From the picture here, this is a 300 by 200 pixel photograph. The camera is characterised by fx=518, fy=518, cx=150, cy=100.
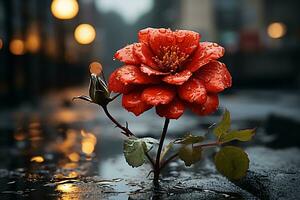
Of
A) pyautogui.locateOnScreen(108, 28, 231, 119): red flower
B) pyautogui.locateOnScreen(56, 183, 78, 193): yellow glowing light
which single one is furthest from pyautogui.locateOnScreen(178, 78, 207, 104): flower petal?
pyautogui.locateOnScreen(56, 183, 78, 193): yellow glowing light

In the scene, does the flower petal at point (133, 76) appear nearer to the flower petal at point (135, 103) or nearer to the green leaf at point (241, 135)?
the flower petal at point (135, 103)

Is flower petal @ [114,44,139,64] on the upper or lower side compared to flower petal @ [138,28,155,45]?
lower

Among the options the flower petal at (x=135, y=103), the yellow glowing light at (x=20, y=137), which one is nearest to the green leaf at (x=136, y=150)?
the flower petal at (x=135, y=103)

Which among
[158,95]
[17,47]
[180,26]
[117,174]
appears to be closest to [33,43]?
[17,47]

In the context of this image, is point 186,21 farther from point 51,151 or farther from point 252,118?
point 51,151

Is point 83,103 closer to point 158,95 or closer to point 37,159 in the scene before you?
point 37,159

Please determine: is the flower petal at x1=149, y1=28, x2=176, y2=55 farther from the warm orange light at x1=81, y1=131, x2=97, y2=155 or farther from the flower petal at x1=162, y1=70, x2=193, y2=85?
the warm orange light at x1=81, y1=131, x2=97, y2=155
